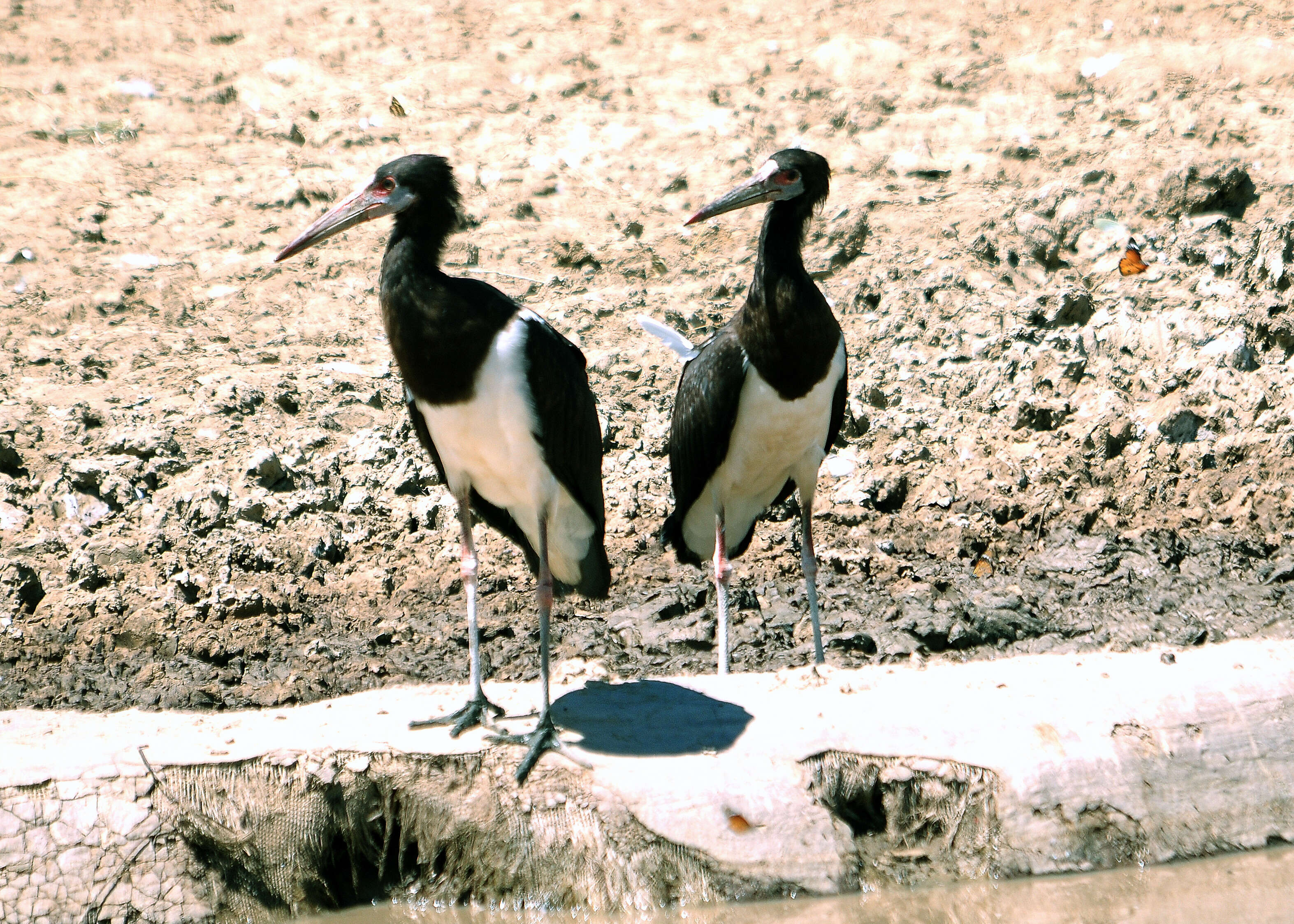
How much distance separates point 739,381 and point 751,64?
18.8 ft

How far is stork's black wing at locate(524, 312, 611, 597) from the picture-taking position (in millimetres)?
4367

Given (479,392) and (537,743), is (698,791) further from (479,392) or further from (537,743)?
(479,392)

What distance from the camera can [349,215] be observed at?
15.0 feet

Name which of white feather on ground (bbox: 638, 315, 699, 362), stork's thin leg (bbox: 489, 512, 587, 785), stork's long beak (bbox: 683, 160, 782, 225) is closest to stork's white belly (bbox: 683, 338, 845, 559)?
white feather on ground (bbox: 638, 315, 699, 362)

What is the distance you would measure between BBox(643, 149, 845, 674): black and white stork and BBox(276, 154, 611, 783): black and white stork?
69 centimetres

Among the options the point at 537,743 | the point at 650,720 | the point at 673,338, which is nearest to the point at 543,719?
the point at 537,743

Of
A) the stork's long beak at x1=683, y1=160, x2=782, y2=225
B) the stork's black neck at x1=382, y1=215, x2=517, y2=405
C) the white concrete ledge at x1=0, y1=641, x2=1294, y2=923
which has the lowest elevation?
the white concrete ledge at x1=0, y1=641, x2=1294, y2=923

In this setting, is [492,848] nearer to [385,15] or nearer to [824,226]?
[824,226]

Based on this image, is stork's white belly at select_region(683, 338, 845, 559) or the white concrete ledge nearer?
the white concrete ledge

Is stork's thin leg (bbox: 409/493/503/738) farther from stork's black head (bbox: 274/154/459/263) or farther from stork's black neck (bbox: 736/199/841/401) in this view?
stork's black neck (bbox: 736/199/841/401)

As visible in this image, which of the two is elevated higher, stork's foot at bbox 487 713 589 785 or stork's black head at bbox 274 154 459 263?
stork's black head at bbox 274 154 459 263

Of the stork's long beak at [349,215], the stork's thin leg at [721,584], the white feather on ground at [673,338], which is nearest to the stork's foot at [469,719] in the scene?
the stork's thin leg at [721,584]

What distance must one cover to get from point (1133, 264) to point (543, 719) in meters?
4.67

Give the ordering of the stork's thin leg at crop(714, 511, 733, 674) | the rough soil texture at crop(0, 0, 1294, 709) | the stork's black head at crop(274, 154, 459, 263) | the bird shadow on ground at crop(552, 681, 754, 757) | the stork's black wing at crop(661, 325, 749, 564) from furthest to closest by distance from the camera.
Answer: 1. the rough soil texture at crop(0, 0, 1294, 709)
2. the stork's black wing at crop(661, 325, 749, 564)
3. the stork's thin leg at crop(714, 511, 733, 674)
4. the stork's black head at crop(274, 154, 459, 263)
5. the bird shadow on ground at crop(552, 681, 754, 757)
